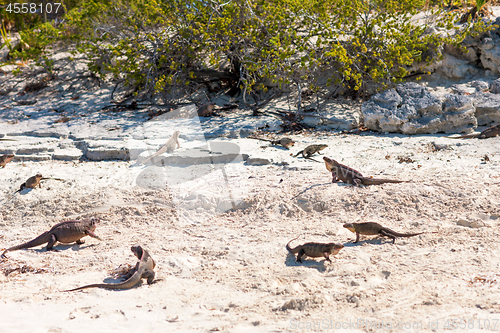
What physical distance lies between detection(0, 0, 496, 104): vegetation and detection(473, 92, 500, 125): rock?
4.67 feet

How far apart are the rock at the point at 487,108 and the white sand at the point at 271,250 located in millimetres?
A: 1266

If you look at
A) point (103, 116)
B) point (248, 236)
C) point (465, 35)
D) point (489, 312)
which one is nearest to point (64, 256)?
point (248, 236)

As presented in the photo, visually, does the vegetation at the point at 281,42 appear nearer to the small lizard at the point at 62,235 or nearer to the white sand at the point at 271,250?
the white sand at the point at 271,250

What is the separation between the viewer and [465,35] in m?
8.22

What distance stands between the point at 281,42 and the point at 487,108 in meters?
4.29

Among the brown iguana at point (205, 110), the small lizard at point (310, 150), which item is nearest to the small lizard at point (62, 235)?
the small lizard at point (310, 150)

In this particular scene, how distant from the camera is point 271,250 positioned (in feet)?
13.4

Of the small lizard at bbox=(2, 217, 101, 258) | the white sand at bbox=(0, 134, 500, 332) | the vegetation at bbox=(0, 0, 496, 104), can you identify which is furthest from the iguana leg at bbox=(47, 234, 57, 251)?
the vegetation at bbox=(0, 0, 496, 104)

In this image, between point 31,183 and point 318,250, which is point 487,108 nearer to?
point 318,250

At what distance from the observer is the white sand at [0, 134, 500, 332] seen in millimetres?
2887

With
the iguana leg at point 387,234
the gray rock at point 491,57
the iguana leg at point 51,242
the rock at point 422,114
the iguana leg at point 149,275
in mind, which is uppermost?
the gray rock at point 491,57

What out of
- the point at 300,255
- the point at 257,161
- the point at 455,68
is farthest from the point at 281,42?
the point at 300,255

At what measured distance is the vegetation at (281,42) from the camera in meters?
8.05

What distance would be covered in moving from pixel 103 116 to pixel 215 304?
22.8 feet
